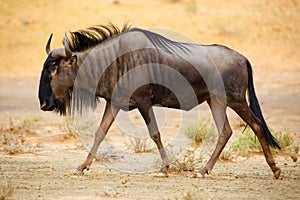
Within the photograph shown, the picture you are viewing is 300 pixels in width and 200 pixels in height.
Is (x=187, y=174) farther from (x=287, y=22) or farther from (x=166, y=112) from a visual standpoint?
(x=287, y=22)

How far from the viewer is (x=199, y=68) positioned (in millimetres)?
8172

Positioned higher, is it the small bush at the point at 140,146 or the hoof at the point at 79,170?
the hoof at the point at 79,170

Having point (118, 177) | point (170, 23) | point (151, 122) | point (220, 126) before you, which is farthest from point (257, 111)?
point (170, 23)

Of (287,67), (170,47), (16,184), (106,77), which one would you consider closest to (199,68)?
(170,47)

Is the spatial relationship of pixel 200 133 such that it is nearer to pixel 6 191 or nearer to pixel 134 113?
pixel 134 113

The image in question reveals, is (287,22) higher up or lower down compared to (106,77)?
lower down

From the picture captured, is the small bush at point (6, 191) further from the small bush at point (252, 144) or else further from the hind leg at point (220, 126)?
the small bush at point (252, 144)

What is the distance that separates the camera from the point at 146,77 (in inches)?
316

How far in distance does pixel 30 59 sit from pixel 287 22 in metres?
10.4

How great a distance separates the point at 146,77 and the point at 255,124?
1.55 metres

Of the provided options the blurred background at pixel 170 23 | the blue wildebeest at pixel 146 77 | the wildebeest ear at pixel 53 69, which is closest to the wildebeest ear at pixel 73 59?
the blue wildebeest at pixel 146 77

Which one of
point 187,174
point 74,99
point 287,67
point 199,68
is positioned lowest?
point 287,67

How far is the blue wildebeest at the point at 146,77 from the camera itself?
26.5 ft

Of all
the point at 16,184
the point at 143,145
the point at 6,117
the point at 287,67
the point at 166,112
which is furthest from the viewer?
the point at 287,67
